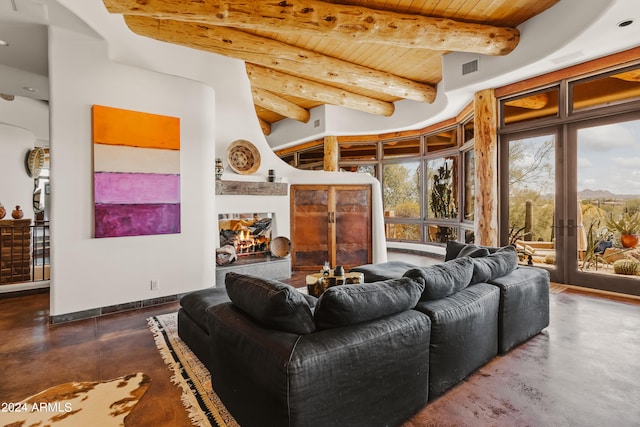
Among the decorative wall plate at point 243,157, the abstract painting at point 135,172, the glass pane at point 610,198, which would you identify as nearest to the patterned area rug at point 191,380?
the abstract painting at point 135,172

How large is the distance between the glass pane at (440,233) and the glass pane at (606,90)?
332 cm

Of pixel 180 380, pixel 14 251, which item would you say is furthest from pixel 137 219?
pixel 14 251

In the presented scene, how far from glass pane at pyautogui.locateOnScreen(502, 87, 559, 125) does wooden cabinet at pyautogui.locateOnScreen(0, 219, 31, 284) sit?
7.65 metres

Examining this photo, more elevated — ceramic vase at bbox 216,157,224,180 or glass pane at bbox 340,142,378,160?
glass pane at bbox 340,142,378,160

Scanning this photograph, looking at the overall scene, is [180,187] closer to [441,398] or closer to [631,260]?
[441,398]

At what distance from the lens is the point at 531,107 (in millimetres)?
5125

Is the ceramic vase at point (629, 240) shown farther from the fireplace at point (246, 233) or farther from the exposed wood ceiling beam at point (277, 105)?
the exposed wood ceiling beam at point (277, 105)

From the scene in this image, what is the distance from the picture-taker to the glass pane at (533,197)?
16.4 feet

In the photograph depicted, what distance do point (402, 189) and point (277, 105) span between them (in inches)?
146

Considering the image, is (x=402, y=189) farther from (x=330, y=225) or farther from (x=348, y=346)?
(x=348, y=346)

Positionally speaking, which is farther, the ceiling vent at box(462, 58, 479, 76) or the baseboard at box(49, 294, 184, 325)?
the ceiling vent at box(462, 58, 479, 76)

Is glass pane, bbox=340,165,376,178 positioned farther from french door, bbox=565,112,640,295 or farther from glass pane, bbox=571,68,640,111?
glass pane, bbox=571,68,640,111

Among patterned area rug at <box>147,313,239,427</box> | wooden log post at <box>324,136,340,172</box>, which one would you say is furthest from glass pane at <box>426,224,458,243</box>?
patterned area rug at <box>147,313,239,427</box>

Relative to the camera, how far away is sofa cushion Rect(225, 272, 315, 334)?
164 cm
